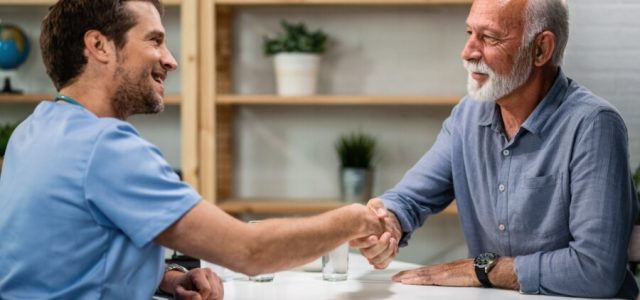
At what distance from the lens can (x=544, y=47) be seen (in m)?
2.03

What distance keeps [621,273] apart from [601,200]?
15cm

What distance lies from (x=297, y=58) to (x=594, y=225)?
1.85 meters

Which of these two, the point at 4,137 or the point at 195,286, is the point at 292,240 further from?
the point at 4,137

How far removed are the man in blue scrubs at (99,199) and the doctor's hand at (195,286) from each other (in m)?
0.19

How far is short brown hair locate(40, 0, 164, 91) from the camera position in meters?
1.43

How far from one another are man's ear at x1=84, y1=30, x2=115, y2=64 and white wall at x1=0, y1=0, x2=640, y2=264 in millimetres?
2265

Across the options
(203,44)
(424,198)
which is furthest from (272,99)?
(424,198)

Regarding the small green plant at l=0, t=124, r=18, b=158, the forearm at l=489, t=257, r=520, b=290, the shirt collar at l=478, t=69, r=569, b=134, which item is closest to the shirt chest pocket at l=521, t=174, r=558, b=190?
the shirt collar at l=478, t=69, r=569, b=134

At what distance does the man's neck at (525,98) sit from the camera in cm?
204

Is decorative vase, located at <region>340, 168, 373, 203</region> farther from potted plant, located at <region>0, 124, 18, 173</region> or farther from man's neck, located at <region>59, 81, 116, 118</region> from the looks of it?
man's neck, located at <region>59, 81, 116, 118</region>

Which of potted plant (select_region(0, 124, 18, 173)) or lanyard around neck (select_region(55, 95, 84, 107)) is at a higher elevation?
lanyard around neck (select_region(55, 95, 84, 107))

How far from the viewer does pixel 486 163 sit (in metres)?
2.04

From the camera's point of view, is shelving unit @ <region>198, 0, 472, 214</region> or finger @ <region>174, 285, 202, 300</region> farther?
shelving unit @ <region>198, 0, 472, 214</region>

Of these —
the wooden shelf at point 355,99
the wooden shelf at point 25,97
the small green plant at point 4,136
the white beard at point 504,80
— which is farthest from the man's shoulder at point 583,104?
the small green plant at point 4,136
